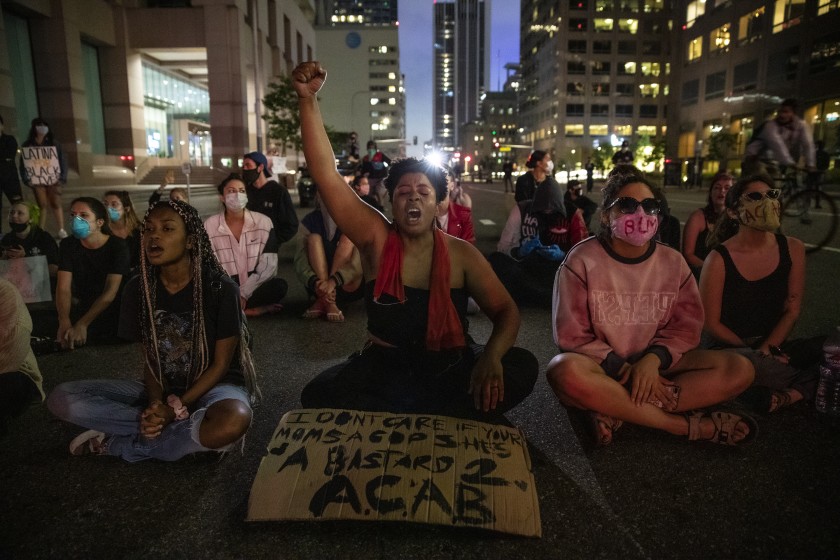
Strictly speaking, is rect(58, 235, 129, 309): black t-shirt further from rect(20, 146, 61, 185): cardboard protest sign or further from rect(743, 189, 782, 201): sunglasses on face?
rect(20, 146, 61, 185): cardboard protest sign

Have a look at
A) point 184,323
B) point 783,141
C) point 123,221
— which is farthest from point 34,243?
point 783,141

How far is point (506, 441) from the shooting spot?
96.4 inches

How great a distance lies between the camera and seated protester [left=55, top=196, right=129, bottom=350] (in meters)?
4.68

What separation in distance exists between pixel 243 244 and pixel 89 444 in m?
3.03

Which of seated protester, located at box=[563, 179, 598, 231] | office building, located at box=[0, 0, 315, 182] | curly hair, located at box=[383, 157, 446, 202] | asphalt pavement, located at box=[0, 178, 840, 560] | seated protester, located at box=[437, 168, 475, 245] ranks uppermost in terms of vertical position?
office building, located at box=[0, 0, 315, 182]

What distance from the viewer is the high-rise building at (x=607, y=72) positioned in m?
98.8

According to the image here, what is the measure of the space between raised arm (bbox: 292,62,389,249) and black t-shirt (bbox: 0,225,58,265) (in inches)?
180

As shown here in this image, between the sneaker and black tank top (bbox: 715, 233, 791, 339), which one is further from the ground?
black tank top (bbox: 715, 233, 791, 339)

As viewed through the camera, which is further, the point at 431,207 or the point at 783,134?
the point at 783,134

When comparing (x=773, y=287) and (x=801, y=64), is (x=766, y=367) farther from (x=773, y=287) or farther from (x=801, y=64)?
(x=801, y=64)

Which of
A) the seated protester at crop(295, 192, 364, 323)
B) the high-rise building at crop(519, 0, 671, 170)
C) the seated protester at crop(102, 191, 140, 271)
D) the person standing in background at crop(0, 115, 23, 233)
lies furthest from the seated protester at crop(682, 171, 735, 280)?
the high-rise building at crop(519, 0, 671, 170)

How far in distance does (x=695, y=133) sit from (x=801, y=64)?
14.8 m

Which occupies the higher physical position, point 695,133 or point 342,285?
point 695,133

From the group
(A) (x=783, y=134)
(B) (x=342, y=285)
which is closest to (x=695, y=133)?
(A) (x=783, y=134)
